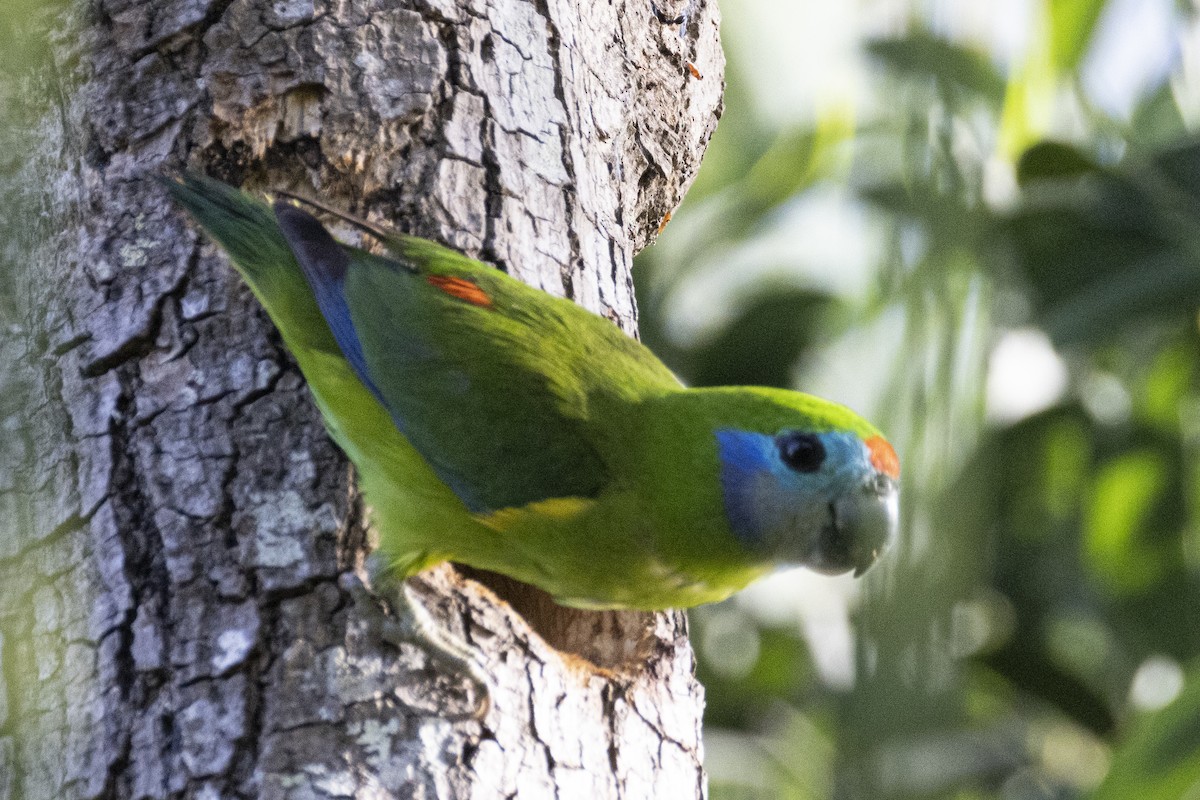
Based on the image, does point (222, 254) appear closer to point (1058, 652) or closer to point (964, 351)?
point (964, 351)

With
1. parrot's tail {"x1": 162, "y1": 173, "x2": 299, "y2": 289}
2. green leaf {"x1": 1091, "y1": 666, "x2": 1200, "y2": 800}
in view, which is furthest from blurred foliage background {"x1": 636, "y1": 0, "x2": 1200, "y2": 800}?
parrot's tail {"x1": 162, "y1": 173, "x2": 299, "y2": 289}

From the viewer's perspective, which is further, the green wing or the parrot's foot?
the green wing

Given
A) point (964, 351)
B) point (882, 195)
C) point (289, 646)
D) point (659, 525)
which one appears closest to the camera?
point (964, 351)

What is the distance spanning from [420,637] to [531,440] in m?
0.45

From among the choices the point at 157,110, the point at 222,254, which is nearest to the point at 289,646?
the point at 222,254

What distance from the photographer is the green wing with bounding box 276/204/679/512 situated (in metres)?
2.29

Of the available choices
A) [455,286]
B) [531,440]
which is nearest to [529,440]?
[531,440]

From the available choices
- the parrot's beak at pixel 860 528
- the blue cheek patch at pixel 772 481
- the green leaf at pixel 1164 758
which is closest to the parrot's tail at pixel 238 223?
the blue cheek patch at pixel 772 481

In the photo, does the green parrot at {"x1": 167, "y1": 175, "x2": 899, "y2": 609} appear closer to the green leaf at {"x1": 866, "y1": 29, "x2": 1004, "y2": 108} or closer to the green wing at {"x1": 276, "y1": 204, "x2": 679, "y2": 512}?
the green wing at {"x1": 276, "y1": 204, "x2": 679, "y2": 512}

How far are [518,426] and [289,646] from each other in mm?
599

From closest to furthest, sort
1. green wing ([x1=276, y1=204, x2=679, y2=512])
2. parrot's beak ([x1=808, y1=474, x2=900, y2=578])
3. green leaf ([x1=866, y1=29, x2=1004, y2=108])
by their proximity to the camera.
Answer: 1. green leaf ([x1=866, y1=29, x2=1004, y2=108])
2. parrot's beak ([x1=808, y1=474, x2=900, y2=578])
3. green wing ([x1=276, y1=204, x2=679, y2=512])

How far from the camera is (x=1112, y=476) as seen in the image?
557 cm

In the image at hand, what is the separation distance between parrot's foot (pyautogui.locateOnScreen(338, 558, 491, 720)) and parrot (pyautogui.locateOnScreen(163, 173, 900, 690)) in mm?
106

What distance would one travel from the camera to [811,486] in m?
2.19
